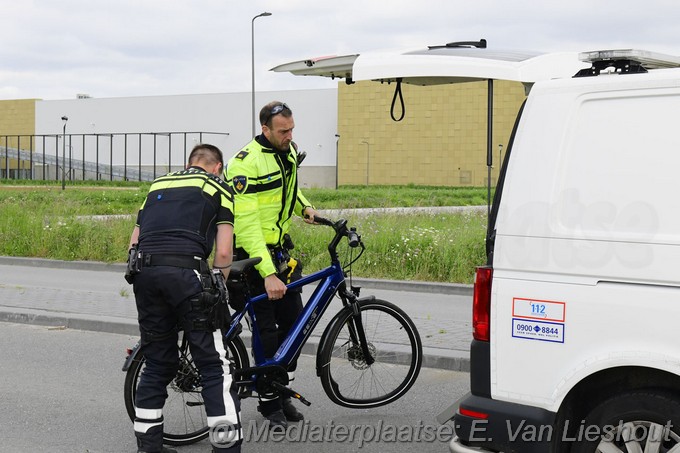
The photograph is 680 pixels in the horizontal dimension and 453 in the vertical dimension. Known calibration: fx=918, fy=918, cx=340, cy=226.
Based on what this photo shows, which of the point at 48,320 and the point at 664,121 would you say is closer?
the point at 664,121

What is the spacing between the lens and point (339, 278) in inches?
232

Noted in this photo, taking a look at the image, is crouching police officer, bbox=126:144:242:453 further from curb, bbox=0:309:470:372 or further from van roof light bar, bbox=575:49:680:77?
curb, bbox=0:309:470:372

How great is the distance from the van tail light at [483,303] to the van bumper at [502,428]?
30 centimetres

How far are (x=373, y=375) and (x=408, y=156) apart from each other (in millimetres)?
65798

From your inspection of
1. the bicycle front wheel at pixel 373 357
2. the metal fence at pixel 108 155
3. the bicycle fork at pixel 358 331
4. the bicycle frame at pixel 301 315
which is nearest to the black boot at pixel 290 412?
the bicycle front wheel at pixel 373 357

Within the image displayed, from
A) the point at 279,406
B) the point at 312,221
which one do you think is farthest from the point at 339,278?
the point at 279,406

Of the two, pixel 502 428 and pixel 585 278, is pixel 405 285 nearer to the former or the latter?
pixel 502 428

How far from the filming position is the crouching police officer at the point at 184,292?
4824 millimetres

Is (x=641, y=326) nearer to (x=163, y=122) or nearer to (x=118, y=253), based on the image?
(x=118, y=253)

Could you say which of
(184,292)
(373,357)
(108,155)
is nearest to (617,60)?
(184,292)

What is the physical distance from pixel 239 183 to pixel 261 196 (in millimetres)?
178

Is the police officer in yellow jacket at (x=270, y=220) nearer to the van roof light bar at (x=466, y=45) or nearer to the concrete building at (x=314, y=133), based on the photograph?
the van roof light bar at (x=466, y=45)

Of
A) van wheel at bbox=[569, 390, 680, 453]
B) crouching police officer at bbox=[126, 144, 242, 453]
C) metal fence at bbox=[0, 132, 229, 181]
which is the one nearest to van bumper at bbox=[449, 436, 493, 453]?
van wheel at bbox=[569, 390, 680, 453]

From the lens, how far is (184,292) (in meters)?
4.81
